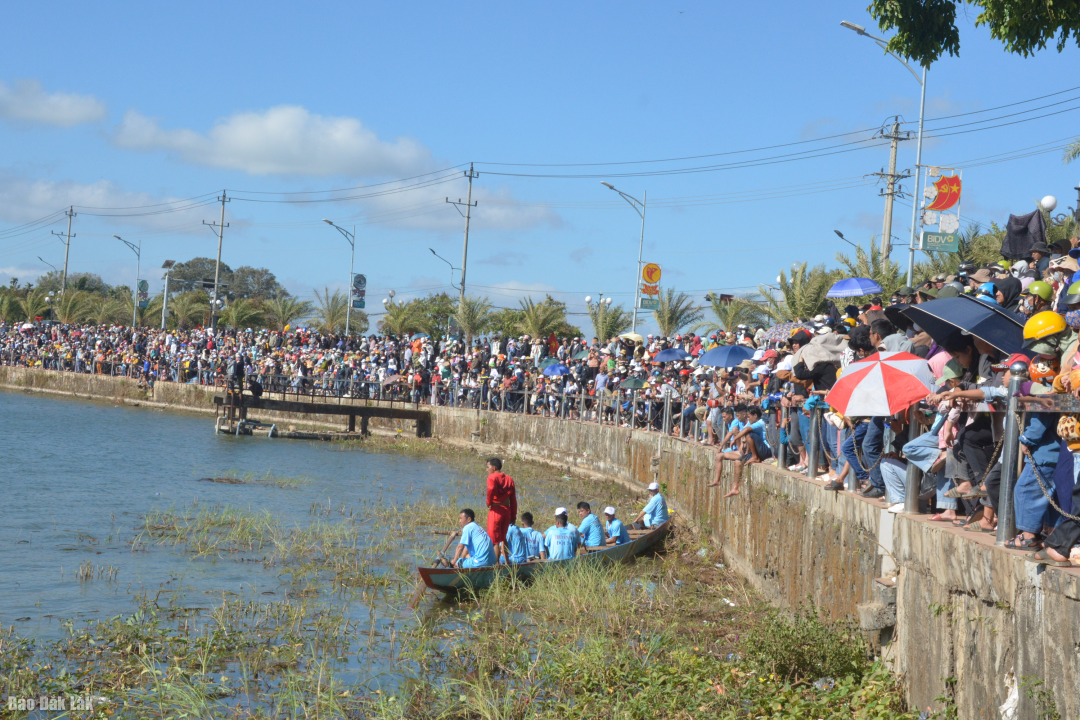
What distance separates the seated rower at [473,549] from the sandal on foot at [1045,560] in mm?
8386

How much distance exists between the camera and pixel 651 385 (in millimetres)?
23891

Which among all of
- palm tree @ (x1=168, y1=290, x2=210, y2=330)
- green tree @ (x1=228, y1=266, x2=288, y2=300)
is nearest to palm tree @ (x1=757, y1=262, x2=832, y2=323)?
palm tree @ (x1=168, y1=290, x2=210, y2=330)

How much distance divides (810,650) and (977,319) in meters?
3.16

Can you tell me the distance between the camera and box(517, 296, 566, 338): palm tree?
41031 mm

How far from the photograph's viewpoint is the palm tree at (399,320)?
163ft

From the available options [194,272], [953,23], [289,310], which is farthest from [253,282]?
[953,23]

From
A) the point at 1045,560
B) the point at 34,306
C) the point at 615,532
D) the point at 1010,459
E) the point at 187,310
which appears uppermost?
the point at 187,310

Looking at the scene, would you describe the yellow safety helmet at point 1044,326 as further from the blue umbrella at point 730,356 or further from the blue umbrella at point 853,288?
the blue umbrella at point 730,356

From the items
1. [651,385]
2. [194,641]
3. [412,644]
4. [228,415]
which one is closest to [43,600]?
[194,641]

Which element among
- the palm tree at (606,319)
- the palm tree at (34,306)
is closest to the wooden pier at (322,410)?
the palm tree at (606,319)

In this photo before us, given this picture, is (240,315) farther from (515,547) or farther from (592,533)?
(515,547)

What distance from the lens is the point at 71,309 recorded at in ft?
207

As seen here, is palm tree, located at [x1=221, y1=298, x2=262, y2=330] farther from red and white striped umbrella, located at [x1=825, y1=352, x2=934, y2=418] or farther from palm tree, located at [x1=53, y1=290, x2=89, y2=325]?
red and white striped umbrella, located at [x1=825, y1=352, x2=934, y2=418]

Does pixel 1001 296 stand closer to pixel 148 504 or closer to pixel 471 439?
pixel 148 504
